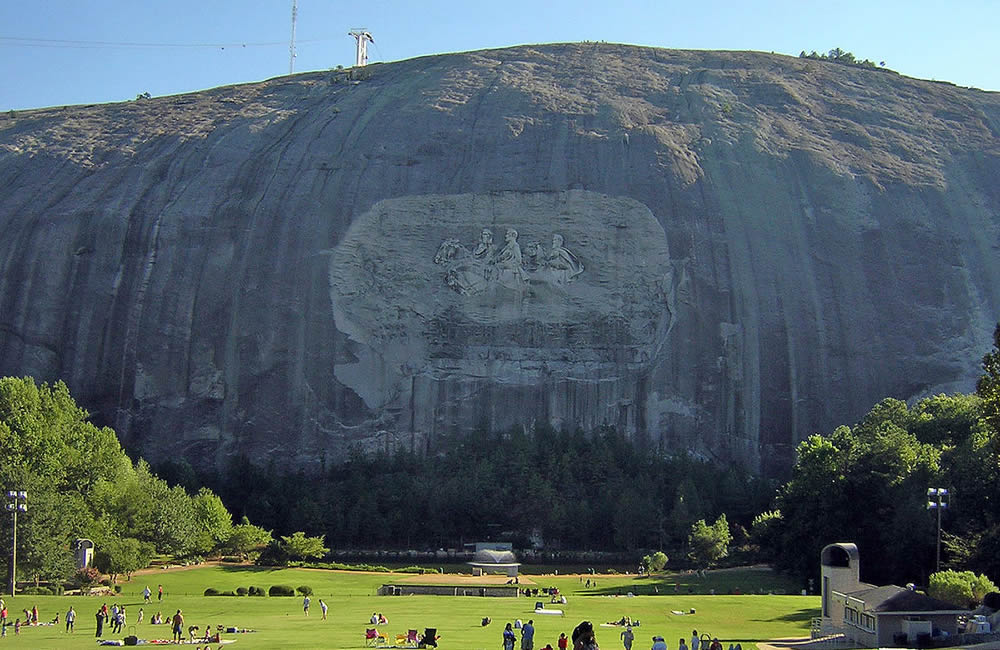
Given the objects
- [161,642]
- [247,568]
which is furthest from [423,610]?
[247,568]

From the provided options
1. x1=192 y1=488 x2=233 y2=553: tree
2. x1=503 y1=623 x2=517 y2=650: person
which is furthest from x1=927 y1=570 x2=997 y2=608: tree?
x1=192 y1=488 x2=233 y2=553: tree

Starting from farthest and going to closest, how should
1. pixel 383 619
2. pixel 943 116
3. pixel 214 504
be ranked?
pixel 943 116
pixel 214 504
pixel 383 619

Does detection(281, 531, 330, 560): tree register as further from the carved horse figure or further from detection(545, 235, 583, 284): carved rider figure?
detection(545, 235, 583, 284): carved rider figure

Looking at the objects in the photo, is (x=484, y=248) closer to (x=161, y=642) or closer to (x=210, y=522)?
(x=210, y=522)

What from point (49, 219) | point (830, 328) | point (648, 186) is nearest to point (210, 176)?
point (49, 219)

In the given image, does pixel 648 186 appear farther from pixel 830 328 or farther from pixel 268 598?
pixel 268 598

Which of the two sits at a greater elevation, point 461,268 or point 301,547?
point 461,268

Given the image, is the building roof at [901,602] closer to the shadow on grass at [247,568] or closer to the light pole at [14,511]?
the light pole at [14,511]
